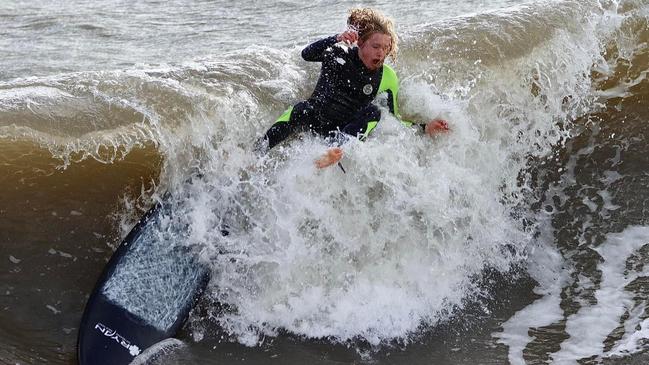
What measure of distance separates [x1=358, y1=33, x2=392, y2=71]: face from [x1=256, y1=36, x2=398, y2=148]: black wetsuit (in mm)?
63

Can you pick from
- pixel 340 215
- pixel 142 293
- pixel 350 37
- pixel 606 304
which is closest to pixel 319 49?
pixel 350 37

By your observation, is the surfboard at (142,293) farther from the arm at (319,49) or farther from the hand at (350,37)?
the hand at (350,37)

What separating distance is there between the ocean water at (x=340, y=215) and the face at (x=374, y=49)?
16.2 inches

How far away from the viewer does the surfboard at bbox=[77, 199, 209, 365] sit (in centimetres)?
398

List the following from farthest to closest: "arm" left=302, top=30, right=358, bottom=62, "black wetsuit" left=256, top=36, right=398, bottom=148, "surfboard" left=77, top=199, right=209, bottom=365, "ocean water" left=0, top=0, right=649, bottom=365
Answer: "arm" left=302, top=30, right=358, bottom=62 → "black wetsuit" left=256, top=36, right=398, bottom=148 → "ocean water" left=0, top=0, right=649, bottom=365 → "surfboard" left=77, top=199, right=209, bottom=365

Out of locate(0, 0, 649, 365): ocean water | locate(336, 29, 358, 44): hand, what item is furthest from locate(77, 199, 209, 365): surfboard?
locate(336, 29, 358, 44): hand

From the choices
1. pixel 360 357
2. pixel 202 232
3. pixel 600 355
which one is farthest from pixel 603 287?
pixel 202 232

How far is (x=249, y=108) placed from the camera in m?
5.17

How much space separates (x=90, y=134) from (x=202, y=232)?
108 centimetres

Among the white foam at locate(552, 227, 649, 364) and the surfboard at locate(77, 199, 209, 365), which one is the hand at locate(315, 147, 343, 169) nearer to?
the surfboard at locate(77, 199, 209, 365)

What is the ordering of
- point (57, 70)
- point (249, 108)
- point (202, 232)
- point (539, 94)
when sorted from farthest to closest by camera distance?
point (57, 70) → point (539, 94) → point (249, 108) → point (202, 232)

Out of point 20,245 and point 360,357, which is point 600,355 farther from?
point 20,245

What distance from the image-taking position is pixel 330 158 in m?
4.40

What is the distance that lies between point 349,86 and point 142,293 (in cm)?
192
